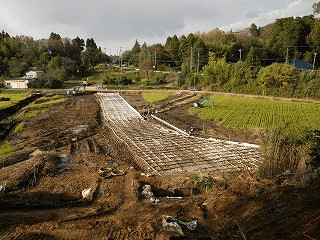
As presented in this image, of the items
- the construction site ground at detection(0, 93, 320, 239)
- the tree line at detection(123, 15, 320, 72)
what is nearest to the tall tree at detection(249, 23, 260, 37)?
the tree line at detection(123, 15, 320, 72)

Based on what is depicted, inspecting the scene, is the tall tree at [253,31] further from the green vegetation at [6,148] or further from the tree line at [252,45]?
the green vegetation at [6,148]

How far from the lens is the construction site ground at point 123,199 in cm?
598

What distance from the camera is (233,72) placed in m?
36.5

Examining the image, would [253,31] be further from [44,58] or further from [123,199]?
[123,199]

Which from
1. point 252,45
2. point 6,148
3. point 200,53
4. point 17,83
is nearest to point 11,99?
point 17,83

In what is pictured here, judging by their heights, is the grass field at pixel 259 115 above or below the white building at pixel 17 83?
below

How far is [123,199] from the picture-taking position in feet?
27.9

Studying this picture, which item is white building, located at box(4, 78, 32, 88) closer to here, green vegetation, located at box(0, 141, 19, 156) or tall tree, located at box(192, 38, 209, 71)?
tall tree, located at box(192, 38, 209, 71)

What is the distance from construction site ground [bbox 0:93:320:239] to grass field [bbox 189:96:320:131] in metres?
3.18

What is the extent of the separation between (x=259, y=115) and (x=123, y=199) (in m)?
15.4

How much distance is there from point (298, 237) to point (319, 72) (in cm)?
3144

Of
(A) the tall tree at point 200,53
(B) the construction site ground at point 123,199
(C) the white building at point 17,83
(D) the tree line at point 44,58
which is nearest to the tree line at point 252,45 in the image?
(A) the tall tree at point 200,53

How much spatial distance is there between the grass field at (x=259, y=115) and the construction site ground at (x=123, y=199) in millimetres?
3179

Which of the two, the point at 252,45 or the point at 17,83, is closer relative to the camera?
the point at 17,83
